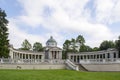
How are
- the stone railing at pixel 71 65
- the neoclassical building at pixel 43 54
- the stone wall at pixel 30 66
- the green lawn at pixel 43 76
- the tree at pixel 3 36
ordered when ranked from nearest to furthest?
the green lawn at pixel 43 76
the stone wall at pixel 30 66
the stone railing at pixel 71 65
the tree at pixel 3 36
the neoclassical building at pixel 43 54

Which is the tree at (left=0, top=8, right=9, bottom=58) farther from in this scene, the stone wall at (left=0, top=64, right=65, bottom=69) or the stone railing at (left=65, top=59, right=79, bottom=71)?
the stone railing at (left=65, top=59, right=79, bottom=71)

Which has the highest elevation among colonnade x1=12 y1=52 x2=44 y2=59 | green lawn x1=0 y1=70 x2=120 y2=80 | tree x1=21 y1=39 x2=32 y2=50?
tree x1=21 y1=39 x2=32 y2=50

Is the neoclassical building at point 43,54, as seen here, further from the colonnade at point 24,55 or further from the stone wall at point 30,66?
the stone wall at point 30,66

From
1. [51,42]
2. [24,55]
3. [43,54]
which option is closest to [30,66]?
[24,55]

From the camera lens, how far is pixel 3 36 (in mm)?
47469

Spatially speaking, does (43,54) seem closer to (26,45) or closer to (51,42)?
(51,42)

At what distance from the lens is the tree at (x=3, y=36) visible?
1828 inches

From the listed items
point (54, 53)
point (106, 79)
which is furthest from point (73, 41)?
point (106, 79)

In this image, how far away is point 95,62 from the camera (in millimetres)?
49062

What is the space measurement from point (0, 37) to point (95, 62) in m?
19.6

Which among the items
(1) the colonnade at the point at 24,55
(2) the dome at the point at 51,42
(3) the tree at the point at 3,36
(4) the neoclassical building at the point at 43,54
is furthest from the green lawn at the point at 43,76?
(2) the dome at the point at 51,42

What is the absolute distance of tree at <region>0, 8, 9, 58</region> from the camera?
46419mm

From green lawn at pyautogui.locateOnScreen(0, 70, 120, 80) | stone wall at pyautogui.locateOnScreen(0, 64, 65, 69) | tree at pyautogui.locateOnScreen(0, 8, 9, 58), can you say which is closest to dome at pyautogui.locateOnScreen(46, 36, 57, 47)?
stone wall at pyautogui.locateOnScreen(0, 64, 65, 69)

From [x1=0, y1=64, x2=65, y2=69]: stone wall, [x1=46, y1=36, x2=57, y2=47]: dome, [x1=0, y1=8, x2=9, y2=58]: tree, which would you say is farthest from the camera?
[x1=46, y1=36, x2=57, y2=47]: dome
